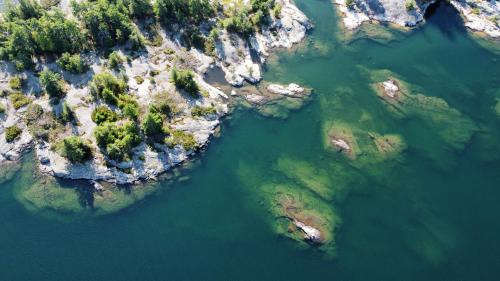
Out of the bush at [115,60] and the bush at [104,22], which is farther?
the bush at [104,22]

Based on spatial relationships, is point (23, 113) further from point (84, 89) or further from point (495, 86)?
point (495, 86)

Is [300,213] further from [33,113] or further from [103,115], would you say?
[33,113]

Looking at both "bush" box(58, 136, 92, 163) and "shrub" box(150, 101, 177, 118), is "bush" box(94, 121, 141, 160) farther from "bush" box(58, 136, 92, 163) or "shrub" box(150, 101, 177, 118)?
"shrub" box(150, 101, 177, 118)

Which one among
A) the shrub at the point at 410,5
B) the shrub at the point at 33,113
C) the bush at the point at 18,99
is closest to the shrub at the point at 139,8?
the bush at the point at 18,99

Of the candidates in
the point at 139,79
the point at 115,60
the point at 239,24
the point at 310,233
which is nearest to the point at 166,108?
the point at 139,79

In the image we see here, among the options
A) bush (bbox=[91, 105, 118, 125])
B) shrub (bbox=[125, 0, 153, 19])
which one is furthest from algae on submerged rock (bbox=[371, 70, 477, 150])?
bush (bbox=[91, 105, 118, 125])

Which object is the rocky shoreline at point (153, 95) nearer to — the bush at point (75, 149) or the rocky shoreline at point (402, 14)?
the bush at point (75, 149)
